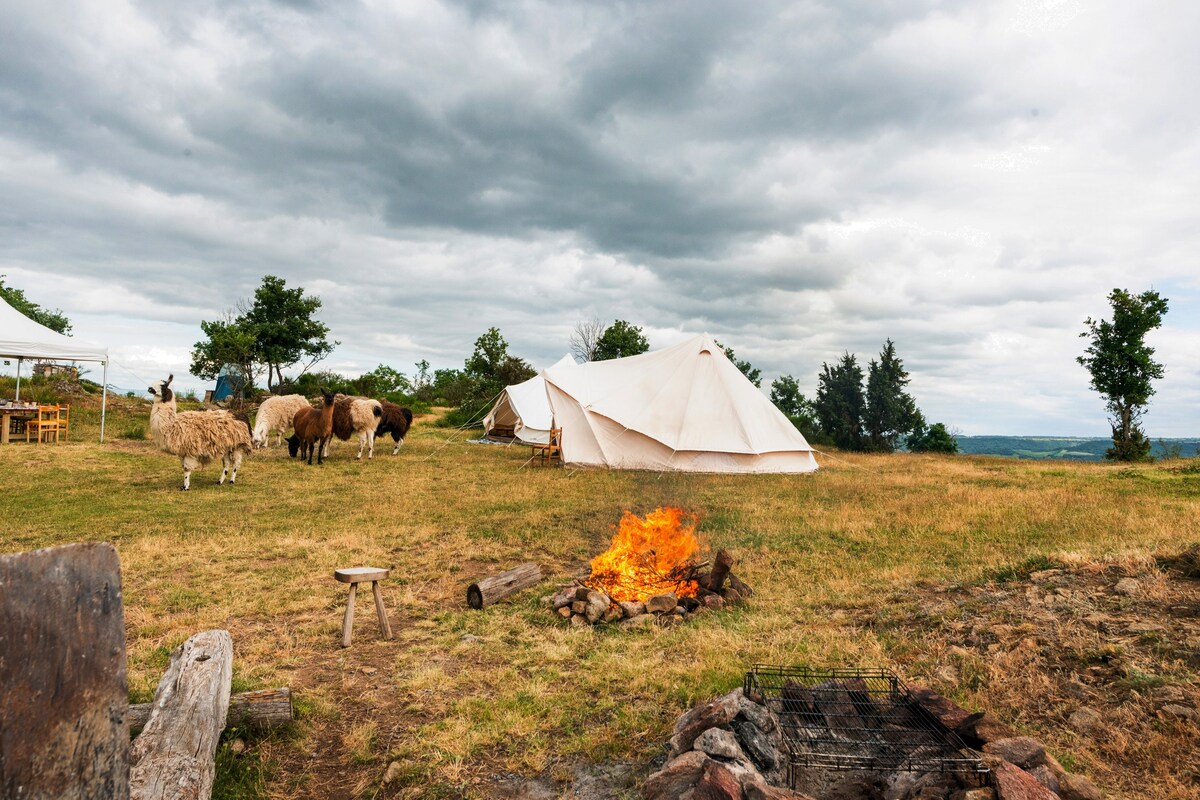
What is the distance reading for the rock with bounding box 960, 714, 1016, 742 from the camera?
3.29 metres

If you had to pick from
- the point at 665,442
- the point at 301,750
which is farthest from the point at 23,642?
the point at 665,442

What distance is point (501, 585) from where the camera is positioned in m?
6.77

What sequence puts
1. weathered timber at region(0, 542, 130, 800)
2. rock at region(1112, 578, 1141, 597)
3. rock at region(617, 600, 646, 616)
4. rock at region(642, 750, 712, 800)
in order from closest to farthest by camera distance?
weathered timber at region(0, 542, 130, 800) → rock at region(642, 750, 712, 800) → rock at region(1112, 578, 1141, 597) → rock at region(617, 600, 646, 616)

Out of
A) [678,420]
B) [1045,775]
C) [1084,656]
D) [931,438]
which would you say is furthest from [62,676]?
[931,438]

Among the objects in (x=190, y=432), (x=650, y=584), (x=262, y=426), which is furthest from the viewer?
(x=262, y=426)

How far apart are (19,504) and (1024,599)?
14893mm

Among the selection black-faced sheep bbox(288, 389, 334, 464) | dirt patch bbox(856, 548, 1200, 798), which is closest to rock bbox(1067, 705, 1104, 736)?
dirt patch bbox(856, 548, 1200, 798)

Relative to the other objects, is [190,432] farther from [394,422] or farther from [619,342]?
[619,342]

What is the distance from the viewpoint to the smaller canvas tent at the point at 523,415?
23.8 meters

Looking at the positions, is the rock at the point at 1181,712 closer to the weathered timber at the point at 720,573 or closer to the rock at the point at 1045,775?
the rock at the point at 1045,775

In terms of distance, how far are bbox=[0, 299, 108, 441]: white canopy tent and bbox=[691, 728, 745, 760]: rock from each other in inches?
785

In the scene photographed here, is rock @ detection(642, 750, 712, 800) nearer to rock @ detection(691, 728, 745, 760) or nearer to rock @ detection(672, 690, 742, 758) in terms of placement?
rock @ detection(691, 728, 745, 760)

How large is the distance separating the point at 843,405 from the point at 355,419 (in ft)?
112

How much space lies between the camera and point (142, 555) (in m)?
7.85
